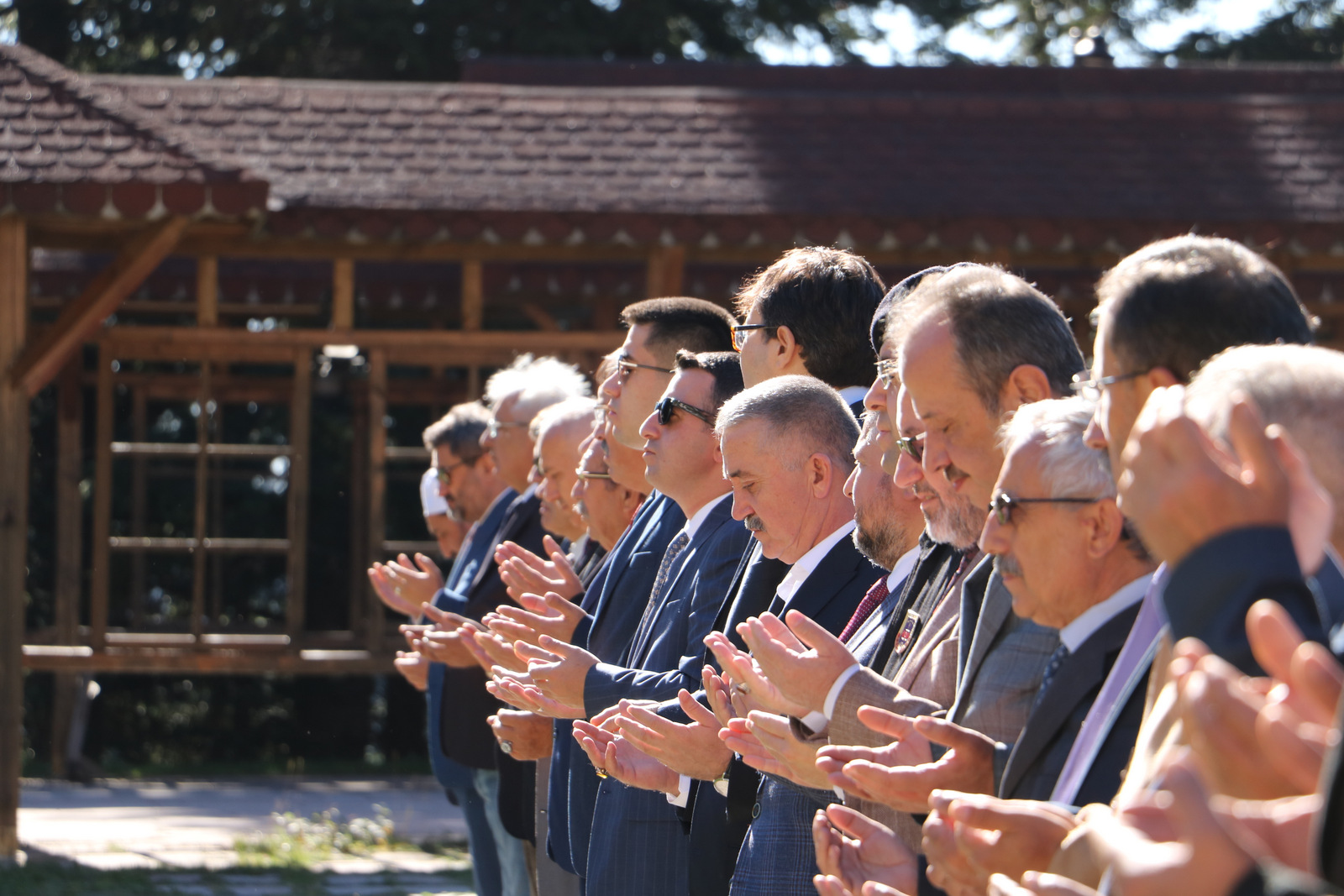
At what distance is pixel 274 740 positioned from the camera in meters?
14.9

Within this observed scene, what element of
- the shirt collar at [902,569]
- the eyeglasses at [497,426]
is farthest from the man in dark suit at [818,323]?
the eyeglasses at [497,426]

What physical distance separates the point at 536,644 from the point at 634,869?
61cm

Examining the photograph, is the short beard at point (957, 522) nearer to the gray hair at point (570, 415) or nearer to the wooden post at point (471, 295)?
the gray hair at point (570, 415)

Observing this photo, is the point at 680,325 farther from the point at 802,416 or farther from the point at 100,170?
the point at 100,170

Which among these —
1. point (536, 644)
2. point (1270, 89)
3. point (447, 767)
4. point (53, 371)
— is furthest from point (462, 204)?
point (1270, 89)

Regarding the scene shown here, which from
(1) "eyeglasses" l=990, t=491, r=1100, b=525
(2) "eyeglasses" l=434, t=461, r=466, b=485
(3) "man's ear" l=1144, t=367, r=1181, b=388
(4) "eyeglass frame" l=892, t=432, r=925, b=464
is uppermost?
(3) "man's ear" l=1144, t=367, r=1181, b=388

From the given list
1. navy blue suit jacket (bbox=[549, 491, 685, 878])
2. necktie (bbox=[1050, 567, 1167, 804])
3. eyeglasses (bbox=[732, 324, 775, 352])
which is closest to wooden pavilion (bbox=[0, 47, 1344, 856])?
navy blue suit jacket (bbox=[549, 491, 685, 878])

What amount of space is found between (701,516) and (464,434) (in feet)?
9.11

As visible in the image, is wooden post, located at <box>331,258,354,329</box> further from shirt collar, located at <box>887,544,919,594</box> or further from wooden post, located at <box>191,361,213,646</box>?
shirt collar, located at <box>887,544,919,594</box>

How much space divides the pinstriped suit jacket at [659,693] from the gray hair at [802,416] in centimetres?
43

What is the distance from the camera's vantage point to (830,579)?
3365 mm

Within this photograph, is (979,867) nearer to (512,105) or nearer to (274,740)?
(512,105)

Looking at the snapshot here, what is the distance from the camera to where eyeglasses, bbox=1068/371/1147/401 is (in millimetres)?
2165

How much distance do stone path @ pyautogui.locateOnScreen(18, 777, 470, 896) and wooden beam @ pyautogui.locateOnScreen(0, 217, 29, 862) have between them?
474 mm
